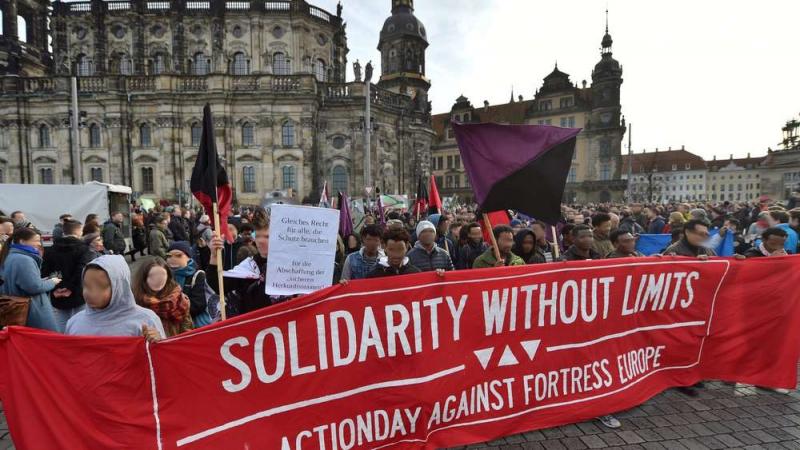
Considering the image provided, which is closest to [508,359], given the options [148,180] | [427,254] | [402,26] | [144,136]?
[427,254]

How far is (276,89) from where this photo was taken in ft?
116

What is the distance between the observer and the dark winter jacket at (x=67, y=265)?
17.6 feet

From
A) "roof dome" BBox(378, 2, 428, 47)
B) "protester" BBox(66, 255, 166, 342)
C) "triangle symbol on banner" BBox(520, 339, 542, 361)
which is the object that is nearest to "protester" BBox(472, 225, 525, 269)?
"triangle symbol on banner" BBox(520, 339, 542, 361)

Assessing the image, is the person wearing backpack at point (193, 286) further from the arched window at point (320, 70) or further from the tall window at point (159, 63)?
the tall window at point (159, 63)

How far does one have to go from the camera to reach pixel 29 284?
4.65m

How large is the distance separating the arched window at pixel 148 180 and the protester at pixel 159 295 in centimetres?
3713

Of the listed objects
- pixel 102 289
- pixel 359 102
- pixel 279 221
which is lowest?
pixel 102 289

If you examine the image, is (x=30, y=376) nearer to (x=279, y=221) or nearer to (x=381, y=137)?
(x=279, y=221)

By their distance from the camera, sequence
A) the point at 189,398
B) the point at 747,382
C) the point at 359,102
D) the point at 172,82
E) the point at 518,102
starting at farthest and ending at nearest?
the point at 518,102 → the point at 359,102 → the point at 172,82 → the point at 747,382 → the point at 189,398

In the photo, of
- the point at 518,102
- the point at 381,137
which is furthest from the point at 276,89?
the point at 518,102

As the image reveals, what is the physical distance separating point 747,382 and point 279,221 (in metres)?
→ 5.29

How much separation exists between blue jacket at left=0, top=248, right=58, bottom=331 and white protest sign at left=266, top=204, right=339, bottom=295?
331 centimetres

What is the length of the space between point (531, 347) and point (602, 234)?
3.32 meters

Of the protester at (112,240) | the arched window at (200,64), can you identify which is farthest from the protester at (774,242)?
the arched window at (200,64)
